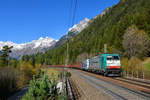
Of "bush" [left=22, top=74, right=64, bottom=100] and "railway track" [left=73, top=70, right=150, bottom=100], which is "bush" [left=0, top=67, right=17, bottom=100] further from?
"bush" [left=22, top=74, right=64, bottom=100]

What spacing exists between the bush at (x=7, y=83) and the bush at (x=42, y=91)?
19.7 meters

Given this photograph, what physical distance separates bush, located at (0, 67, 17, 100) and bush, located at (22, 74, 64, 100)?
1966 centimetres

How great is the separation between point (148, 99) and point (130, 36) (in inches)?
1240

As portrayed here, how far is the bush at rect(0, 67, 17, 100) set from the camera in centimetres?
2517

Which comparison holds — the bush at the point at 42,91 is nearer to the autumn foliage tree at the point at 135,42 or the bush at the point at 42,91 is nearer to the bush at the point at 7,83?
the bush at the point at 7,83

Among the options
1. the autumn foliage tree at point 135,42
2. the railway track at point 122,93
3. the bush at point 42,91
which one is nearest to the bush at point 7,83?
the railway track at point 122,93

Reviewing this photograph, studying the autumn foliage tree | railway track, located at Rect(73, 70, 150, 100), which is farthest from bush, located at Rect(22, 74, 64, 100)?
the autumn foliage tree

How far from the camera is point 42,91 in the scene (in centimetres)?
702

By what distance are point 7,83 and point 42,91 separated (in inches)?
916

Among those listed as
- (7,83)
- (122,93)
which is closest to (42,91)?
(122,93)

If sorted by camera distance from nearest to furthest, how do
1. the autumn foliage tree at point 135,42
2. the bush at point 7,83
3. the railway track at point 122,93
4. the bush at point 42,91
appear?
the bush at point 42,91 → the railway track at point 122,93 → the bush at point 7,83 → the autumn foliage tree at point 135,42

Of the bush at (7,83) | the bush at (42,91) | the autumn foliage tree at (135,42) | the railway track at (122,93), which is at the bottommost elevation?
the bush at (7,83)

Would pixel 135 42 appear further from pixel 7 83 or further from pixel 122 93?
pixel 7 83

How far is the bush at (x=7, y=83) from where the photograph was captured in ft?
82.6
